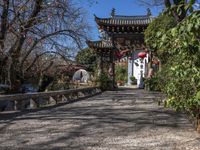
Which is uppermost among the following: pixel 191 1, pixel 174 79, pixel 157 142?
pixel 191 1

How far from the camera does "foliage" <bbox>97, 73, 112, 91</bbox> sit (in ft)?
128

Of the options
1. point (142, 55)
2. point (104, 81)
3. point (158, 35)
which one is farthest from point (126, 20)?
point (158, 35)

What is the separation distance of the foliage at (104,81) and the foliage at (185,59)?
2778 centimetres

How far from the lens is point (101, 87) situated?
38.7 meters

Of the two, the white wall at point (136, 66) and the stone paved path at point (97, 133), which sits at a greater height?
the white wall at point (136, 66)

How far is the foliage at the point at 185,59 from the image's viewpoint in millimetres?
4797

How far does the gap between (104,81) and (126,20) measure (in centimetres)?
849

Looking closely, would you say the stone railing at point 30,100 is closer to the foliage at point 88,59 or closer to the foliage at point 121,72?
the foliage at point 88,59

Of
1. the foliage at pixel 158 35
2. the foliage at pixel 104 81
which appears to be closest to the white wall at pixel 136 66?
the foliage at pixel 104 81

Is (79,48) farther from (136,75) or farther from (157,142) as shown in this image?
(136,75)

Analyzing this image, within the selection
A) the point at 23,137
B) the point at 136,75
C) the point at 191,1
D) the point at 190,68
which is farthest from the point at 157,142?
the point at 136,75

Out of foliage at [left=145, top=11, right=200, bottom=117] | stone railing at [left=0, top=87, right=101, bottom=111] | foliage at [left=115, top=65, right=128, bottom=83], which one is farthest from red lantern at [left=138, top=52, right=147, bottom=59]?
foliage at [left=145, top=11, right=200, bottom=117]

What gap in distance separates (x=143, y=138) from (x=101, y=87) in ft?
96.7

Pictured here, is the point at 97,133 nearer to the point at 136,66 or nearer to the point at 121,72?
the point at 136,66
